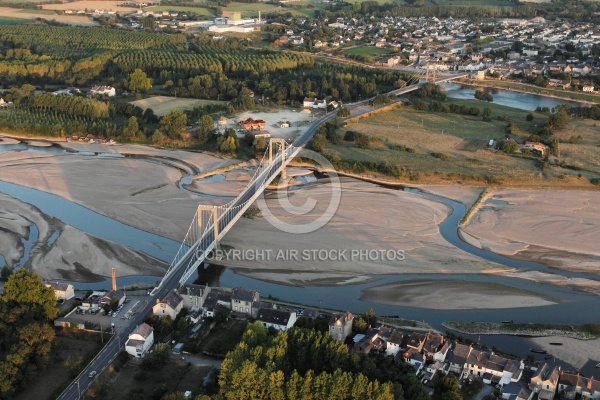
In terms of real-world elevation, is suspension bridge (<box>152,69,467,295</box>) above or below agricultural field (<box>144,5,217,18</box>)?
below

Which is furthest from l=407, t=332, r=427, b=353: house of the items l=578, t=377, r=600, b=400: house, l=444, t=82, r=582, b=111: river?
l=444, t=82, r=582, b=111: river

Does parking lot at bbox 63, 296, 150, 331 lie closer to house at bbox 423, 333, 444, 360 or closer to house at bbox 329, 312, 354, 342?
house at bbox 329, 312, 354, 342

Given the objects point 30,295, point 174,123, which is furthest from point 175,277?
point 174,123

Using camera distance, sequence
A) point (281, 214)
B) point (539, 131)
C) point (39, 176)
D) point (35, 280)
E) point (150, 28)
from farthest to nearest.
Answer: point (150, 28), point (539, 131), point (39, 176), point (281, 214), point (35, 280)

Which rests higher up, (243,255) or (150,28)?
(150,28)

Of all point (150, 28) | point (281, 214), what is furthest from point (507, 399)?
point (150, 28)

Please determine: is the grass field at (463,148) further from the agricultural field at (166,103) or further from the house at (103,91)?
the house at (103,91)

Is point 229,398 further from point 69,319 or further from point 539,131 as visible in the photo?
point 539,131
